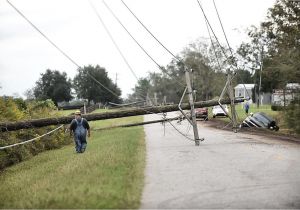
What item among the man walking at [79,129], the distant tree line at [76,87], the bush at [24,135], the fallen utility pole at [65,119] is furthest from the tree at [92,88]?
the man walking at [79,129]

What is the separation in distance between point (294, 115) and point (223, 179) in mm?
Result: 20247

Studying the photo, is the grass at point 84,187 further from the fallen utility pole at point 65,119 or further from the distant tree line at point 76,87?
the distant tree line at point 76,87

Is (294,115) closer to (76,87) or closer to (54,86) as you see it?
(76,87)

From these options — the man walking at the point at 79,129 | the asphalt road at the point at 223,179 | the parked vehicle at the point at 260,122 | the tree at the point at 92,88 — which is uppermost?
the tree at the point at 92,88

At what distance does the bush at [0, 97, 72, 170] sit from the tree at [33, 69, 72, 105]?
99.0 metres

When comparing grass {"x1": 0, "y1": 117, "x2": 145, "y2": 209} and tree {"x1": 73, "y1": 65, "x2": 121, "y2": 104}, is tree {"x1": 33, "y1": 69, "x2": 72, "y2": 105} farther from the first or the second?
grass {"x1": 0, "y1": 117, "x2": 145, "y2": 209}

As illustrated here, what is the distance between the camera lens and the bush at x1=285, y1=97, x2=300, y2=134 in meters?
30.3

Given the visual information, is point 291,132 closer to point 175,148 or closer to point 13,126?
point 175,148

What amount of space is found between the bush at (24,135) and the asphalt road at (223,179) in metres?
6.24

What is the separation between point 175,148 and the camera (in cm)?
1958

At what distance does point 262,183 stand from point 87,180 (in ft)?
12.6

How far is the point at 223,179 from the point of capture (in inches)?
460

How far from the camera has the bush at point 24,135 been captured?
20547 millimetres

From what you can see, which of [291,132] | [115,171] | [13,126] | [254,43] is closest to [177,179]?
[115,171]
